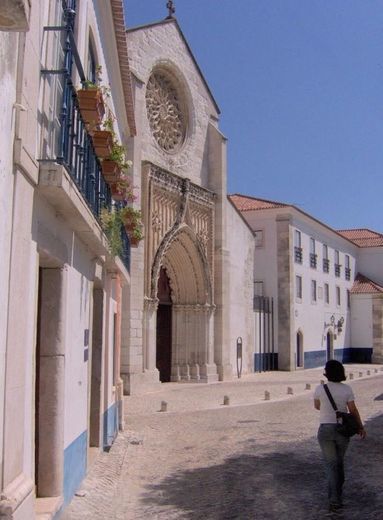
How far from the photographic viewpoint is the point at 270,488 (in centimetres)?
725

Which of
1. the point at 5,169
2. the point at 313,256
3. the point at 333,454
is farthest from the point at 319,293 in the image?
the point at 5,169

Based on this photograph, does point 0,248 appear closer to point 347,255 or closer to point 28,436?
point 28,436

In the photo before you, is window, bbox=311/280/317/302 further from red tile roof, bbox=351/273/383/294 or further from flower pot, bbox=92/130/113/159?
flower pot, bbox=92/130/113/159

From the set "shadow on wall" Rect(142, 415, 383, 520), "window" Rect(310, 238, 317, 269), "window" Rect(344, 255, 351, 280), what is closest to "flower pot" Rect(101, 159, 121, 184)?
"shadow on wall" Rect(142, 415, 383, 520)

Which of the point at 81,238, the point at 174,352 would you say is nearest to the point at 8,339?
the point at 81,238

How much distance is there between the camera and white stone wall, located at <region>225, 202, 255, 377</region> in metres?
25.0

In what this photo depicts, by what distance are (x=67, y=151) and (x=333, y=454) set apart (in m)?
3.76

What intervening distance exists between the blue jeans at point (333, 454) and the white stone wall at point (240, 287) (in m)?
17.6

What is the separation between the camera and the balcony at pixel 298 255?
3198 cm

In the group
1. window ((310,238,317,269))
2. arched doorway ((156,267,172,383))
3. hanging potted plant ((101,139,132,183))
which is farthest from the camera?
window ((310,238,317,269))

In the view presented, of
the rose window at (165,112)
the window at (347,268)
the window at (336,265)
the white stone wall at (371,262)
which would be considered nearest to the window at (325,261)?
the window at (336,265)

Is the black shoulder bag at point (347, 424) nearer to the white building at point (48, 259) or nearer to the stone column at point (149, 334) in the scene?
the white building at point (48, 259)

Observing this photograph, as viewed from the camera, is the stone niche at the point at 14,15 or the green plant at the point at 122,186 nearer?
the stone niche at the point at 14,15

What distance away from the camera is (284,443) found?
1021 centimetres
